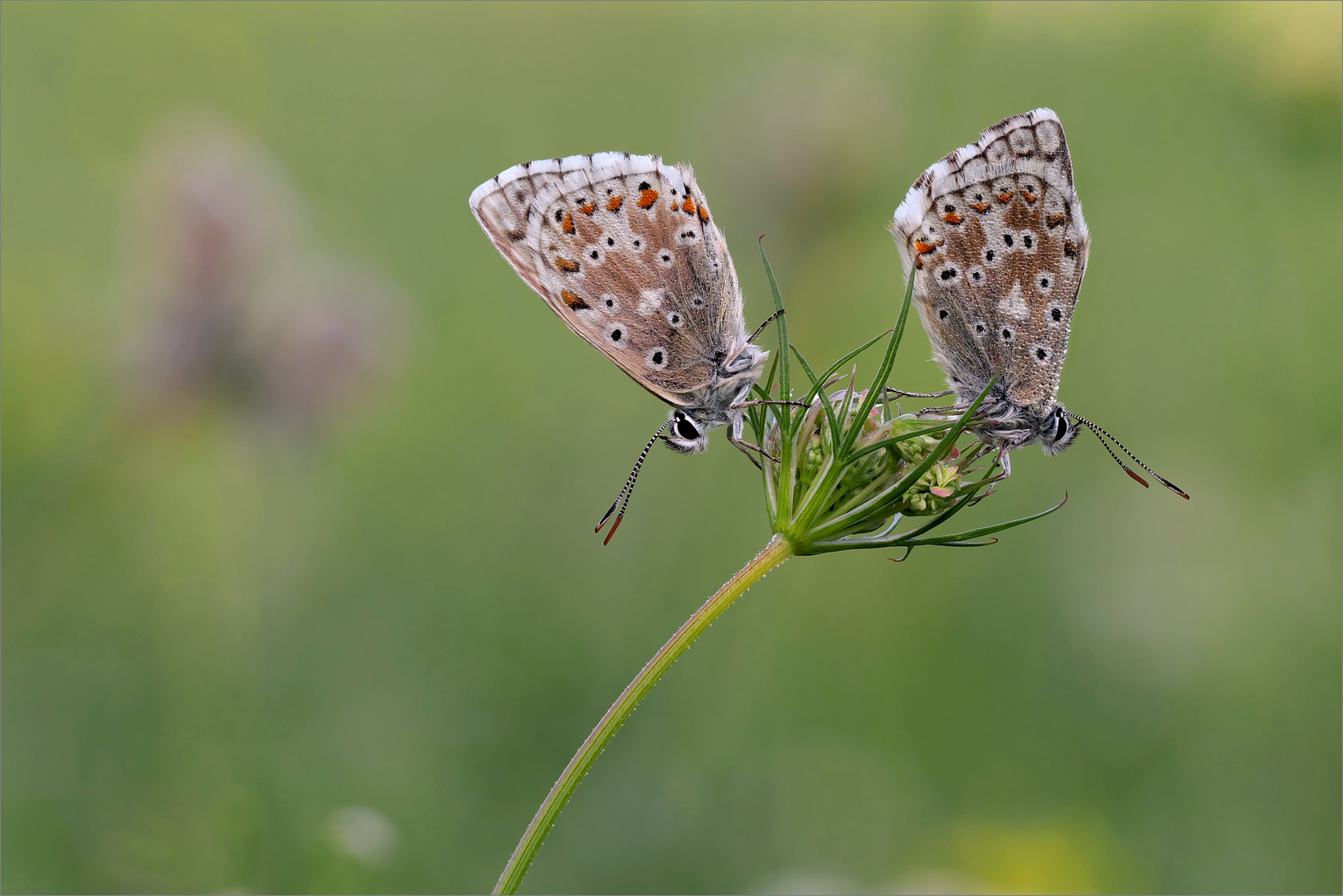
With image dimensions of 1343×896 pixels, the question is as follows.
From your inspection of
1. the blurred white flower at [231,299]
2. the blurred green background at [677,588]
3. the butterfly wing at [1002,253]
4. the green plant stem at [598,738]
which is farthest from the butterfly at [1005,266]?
the blurred white flower at [231,299]

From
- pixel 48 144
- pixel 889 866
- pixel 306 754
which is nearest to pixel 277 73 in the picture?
pixel 48 144

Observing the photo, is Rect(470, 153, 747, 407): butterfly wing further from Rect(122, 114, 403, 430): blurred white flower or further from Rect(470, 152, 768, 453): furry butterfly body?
Rect(122, 114, 403, 430): blurred white flower

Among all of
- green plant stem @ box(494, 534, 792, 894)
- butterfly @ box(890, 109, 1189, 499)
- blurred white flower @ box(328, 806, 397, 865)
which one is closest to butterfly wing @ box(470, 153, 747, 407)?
butterfly @ box(890, 109, 1189, 499)

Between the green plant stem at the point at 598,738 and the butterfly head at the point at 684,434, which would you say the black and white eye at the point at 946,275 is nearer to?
the butterfly head at the point at 684,434

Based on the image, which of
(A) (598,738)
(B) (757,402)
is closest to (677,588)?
(B) (757,402)

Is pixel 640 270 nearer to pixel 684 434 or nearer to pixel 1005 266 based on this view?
pixel 684 434

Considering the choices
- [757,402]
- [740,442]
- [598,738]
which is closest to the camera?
[598,738]

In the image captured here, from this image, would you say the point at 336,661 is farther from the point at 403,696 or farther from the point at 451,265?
the point at 451,265
